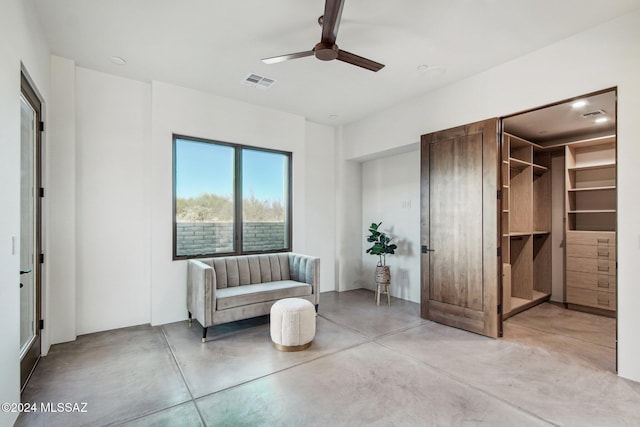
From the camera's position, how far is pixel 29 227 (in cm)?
289

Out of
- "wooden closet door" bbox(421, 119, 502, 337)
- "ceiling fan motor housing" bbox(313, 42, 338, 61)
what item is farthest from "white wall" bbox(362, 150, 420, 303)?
"ceiling fan motor housing" bbox(313, 42, 338, 61)

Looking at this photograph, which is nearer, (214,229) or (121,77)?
(121,77)

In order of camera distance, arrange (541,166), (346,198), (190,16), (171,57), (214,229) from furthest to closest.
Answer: (346,198) → (541,166) → (214,229) → (171,57) → (190,16)

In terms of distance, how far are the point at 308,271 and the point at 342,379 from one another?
1840mm

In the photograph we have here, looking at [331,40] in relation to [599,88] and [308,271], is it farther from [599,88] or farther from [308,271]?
[308,271]

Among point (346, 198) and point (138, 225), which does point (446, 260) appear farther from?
point (138, 225)

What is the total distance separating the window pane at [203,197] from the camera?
13.8ft

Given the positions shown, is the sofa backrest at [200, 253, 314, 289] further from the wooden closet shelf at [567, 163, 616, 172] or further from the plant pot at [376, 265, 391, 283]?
the wooden closet shelf at [567, 163, 616, 172]

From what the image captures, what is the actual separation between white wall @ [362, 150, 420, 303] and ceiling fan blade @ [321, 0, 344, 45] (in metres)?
3.03

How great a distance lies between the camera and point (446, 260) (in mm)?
3924

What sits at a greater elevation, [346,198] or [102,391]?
[346,198]

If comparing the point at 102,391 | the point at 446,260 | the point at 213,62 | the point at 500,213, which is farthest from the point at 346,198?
the point at 102,391

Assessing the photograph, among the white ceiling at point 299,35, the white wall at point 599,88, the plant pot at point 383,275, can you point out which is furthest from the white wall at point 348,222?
the white wall at point 599,88

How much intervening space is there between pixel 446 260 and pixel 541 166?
9.35 ft
